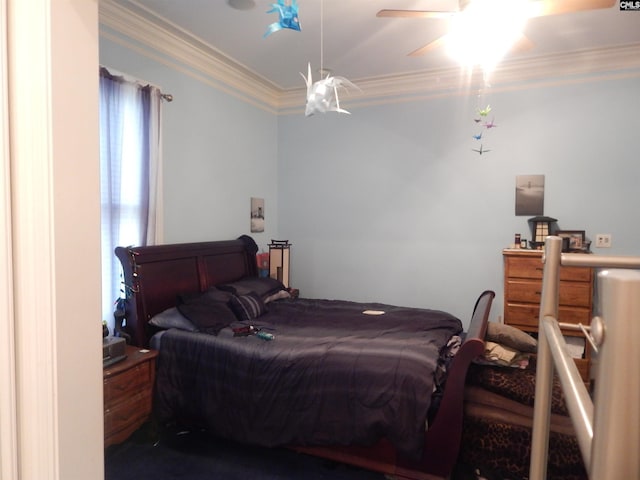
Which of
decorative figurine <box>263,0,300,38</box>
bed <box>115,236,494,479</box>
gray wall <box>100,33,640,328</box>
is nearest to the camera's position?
decorative figurine <box>263,0,300,38</box>

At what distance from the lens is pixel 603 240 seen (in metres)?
3.60

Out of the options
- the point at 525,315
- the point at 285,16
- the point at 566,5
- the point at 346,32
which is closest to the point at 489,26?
the point at 566,5

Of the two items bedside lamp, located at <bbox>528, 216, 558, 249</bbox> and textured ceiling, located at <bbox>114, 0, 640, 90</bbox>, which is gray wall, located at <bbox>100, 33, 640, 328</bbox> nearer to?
bedside lamp, located at <bbox>528, 216, 558, 249</bbox>

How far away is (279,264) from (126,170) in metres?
1.94

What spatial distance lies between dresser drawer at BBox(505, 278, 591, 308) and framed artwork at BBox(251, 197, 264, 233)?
8.57 feet

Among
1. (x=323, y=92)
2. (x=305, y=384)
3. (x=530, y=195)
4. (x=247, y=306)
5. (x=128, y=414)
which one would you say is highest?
(x=323, y=92)

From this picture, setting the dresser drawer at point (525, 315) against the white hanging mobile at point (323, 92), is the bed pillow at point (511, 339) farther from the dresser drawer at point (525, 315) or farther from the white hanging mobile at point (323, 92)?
the white hanging mobile at point (323, 92)

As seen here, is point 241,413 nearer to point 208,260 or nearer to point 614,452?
point 208,260

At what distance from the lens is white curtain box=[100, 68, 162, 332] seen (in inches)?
108

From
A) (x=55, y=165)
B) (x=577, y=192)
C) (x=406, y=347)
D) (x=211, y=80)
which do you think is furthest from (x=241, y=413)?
(x=577, y=192)

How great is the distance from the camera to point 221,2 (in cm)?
277

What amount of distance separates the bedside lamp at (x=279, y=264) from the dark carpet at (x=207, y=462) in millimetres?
2007

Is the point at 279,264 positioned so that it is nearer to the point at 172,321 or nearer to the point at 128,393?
the point at 172,321

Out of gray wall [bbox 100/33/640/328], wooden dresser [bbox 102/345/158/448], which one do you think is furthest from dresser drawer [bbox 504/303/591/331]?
wooden dresser [bbox 102/345/158/448]
